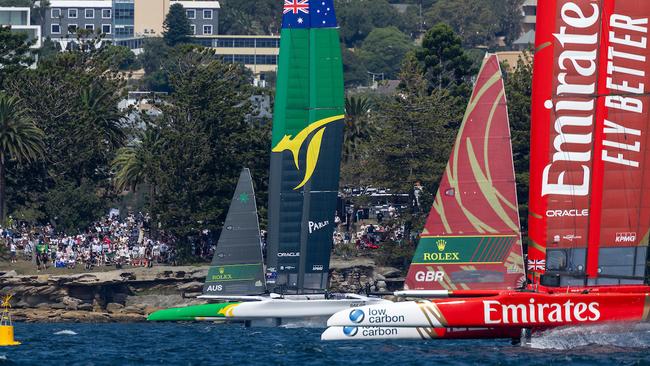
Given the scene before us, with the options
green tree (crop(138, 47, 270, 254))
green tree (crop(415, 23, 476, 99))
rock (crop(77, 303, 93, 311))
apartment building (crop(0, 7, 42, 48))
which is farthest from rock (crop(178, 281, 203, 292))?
apartment building (crop(0, 7, 42, 48))

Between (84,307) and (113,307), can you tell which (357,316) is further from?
(113,307)

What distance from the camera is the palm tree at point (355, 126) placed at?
289 ft

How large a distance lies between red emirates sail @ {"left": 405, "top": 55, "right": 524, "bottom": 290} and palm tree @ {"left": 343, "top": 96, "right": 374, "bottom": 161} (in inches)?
1823

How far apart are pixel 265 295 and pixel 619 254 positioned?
15.2 meters

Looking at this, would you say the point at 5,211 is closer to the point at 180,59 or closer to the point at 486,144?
the point at 180,59

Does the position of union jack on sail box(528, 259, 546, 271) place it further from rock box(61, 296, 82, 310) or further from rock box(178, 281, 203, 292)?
rock box(61, 296, 82, 310)

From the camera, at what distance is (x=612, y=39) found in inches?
1556

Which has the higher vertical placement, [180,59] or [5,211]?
[180,59]

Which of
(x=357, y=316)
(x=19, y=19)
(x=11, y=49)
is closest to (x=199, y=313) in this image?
(x=357, y=316)

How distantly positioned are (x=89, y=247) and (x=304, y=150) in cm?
2134

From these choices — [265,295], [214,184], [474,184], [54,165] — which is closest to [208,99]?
[214,184]

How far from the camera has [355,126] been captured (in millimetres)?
89125

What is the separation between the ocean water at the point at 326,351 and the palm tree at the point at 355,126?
38.7 m

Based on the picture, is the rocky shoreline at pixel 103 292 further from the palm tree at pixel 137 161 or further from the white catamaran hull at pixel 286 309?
the white catamaran hull at pixel 286 309
